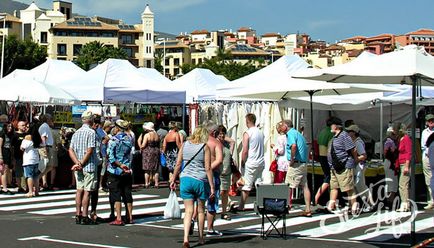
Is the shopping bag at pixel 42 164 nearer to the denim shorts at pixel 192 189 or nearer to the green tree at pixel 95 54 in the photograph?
the denim shorts at pixel 192 189

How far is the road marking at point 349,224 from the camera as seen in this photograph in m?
12.1

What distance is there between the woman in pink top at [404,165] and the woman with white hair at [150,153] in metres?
7.36

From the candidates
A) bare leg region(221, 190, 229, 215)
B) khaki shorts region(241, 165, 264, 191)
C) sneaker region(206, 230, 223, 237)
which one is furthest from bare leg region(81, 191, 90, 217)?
khaki shorts region(241, 165, 264, 191)

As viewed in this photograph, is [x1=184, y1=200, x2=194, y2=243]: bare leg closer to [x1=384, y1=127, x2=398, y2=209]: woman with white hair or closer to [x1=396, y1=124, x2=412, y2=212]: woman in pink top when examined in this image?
[x1=396, y1=124, x2=412, y2=212]: woman in pink top

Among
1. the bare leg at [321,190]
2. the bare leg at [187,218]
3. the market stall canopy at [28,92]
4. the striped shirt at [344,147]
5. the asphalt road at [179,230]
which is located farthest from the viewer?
the market stall canopy at [28,92]

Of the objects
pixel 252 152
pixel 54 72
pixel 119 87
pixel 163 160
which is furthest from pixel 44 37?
pixel 252 152

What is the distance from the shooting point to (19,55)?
9162 cm

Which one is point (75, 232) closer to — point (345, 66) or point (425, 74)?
point (345, 66)

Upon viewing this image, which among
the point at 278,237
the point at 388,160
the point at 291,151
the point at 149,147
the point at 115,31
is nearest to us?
the point at 278,237

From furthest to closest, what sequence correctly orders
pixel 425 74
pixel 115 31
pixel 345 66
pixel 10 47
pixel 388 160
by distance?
pixel 115 31 < pixel 10 47 < pixel 388 160 < pixel 345 66 < pixel 425 74

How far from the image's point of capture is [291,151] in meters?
13.9

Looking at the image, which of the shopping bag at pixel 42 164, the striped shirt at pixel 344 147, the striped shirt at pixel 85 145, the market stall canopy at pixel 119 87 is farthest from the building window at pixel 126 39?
the striped shirt at pixel 85 145

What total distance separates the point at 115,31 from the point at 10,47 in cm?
5192

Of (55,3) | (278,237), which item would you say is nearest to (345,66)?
(278,237)
